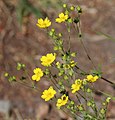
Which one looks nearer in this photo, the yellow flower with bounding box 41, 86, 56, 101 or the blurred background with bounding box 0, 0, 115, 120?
the yellow flower with bounding box 41, 86, 56, 101

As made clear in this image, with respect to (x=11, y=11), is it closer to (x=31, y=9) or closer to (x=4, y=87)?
(x=31, y=9)

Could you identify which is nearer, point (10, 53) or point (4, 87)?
point (4, 87)

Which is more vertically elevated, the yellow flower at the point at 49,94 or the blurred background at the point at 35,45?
the blurred background at the point at 35,45

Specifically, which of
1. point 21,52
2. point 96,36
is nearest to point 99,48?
point 96,36

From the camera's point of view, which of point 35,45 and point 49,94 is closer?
point 49,94

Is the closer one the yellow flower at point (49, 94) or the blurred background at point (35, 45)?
the yellow flower at point (49, 94)

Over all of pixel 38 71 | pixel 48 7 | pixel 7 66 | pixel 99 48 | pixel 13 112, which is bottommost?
pixel 38 71

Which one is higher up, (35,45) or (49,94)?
(35,45)

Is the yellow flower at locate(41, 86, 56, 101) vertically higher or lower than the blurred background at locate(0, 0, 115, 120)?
lower
